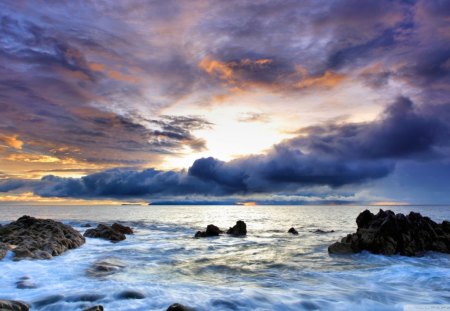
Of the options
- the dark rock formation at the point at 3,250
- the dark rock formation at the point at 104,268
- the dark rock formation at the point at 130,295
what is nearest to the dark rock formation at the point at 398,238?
the dark rock formation at the point at 104,268

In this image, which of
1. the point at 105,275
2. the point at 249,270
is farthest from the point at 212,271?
the point at 105,275

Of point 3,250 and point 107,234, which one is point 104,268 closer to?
point 3,250

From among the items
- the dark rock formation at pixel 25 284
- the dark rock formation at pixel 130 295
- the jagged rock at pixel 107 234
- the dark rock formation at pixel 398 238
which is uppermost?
the dark rock formation at pixel 398 238

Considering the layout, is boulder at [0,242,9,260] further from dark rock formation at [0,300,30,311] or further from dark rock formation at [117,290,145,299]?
dark rock formation at [0,300,30,311]

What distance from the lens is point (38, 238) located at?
82.9 ft

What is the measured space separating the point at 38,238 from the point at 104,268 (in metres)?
9.30

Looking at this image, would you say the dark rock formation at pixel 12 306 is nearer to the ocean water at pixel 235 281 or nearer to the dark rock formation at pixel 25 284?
the ocean water at pixel 235 281

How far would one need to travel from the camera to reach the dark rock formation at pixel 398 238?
25672mm

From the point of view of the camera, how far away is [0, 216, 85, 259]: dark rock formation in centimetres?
2148

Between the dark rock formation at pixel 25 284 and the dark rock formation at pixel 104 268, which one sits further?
the dark rock formation at pixel 104 268

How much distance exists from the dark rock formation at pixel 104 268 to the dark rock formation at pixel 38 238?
366 centimetres

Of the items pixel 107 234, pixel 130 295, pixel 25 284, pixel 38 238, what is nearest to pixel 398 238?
pixel 130 295

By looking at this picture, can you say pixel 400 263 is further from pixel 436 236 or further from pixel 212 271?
pixel 212 271

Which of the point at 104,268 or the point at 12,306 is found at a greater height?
the point at 12,306
